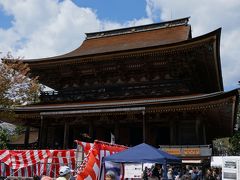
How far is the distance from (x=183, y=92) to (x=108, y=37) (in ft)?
40.3

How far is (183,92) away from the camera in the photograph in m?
22.9

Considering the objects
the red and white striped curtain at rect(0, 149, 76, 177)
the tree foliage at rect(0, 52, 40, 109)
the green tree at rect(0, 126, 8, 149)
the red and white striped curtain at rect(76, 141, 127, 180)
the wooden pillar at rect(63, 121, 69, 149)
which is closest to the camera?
the red and white striped curtain at rect(76, 141, 127, 180)

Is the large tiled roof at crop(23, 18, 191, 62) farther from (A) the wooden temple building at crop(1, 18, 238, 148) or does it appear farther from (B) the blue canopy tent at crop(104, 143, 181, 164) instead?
(B) the blue canopy tent at crop(104, 143, 181, 164)

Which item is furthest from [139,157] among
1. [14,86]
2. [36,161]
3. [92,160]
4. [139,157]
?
[14,86]

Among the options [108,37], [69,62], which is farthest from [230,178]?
[108,37]

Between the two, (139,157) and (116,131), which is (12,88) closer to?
(116,131)

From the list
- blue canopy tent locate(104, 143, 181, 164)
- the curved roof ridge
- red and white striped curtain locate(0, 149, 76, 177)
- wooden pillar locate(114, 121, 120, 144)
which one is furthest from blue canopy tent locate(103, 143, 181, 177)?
the curved roof ridge

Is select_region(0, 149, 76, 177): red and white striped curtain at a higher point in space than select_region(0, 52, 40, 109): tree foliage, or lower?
lower

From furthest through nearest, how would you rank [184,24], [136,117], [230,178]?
[184,24]
[136,117]
[230,178]

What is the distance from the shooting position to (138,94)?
79.3 ft

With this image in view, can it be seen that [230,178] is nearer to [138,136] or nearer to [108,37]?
[138,136]

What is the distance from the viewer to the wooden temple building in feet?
68.7

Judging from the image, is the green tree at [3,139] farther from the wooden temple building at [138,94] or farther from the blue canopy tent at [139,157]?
the blue canopy tent at [139,157]

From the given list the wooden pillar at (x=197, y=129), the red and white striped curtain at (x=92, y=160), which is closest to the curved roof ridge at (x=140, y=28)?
→ the wooden pillar at (x=197, y=129)
